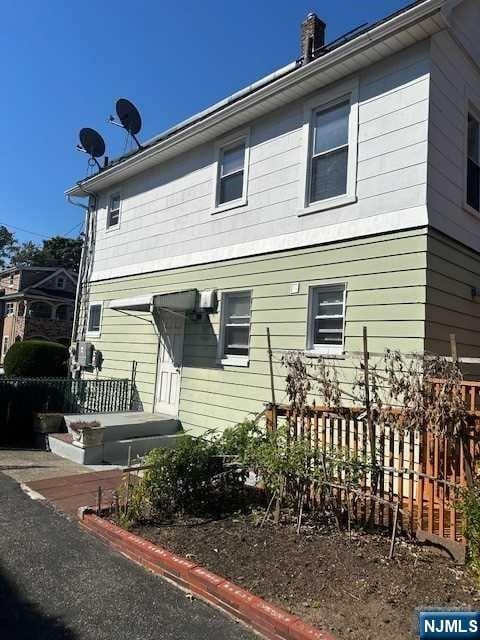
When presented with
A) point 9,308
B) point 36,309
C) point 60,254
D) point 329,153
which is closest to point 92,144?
point 329,153

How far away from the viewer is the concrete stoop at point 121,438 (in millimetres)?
8758

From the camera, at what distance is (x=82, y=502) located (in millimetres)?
6273

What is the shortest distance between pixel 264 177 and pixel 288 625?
7504 millimetres

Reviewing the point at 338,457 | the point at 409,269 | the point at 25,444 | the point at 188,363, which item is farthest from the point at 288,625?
the point at 25,444

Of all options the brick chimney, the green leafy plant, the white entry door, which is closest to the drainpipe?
the white entry door

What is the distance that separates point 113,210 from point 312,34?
6868 millimetres

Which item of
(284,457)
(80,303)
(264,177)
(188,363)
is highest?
(264,177)

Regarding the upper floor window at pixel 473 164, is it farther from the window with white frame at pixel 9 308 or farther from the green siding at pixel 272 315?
the window with white frame at pixel 9 308

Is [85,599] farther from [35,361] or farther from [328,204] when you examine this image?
[35,361]

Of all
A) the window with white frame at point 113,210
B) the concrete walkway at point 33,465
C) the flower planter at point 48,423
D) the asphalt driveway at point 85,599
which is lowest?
the concrete walkway at point 33,465

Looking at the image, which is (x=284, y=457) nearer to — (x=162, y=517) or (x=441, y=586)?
(x=162, y=517)

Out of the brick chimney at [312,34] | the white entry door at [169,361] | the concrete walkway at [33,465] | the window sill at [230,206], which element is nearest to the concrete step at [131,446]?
the concrete walkway at [33,465]

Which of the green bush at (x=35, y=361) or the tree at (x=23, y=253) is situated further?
the tree at (x=23, y=253)

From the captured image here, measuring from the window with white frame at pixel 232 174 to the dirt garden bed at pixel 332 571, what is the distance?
6435 mm
